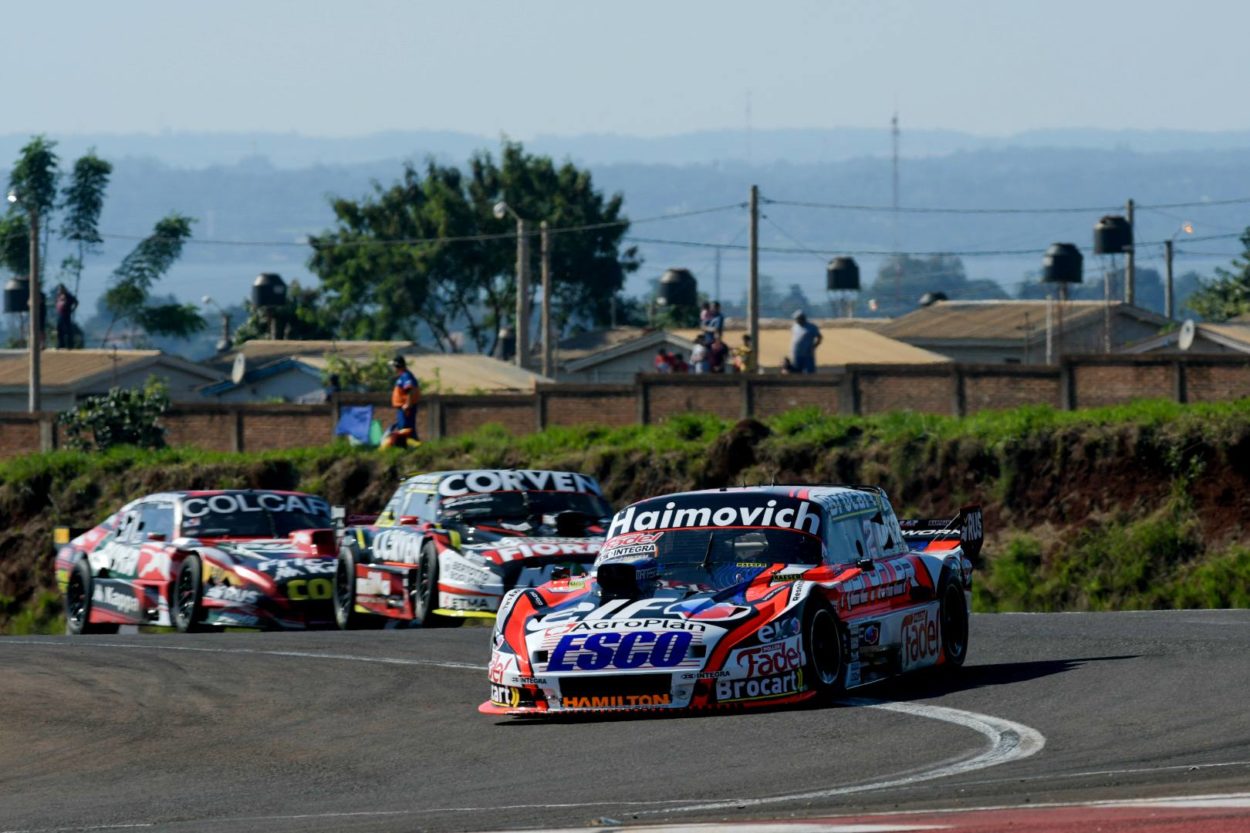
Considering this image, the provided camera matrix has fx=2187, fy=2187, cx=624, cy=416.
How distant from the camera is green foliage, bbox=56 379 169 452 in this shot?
44.3m

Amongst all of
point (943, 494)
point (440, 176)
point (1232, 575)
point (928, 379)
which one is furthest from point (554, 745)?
point (440, 176)

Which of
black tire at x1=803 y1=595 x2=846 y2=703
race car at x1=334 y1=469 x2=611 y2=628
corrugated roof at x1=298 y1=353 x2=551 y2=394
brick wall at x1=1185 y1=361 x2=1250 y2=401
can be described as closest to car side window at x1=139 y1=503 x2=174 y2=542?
race car at x1=334 y1=469 x2=611 y2=628

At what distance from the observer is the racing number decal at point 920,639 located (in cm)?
1381

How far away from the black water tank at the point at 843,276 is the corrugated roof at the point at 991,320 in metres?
3.34

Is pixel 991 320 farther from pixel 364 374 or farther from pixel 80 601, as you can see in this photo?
pixel 80 601

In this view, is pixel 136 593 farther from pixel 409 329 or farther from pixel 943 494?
pixel 409 329

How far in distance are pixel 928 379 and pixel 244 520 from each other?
1371 cm

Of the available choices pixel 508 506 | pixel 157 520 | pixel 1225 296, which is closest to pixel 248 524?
pixel 157 520

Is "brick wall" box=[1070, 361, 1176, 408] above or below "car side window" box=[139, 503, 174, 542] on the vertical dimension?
above

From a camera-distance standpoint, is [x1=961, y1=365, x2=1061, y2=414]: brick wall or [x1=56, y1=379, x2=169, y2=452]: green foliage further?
[x1=56, y1=379, x2=169, y2=452]: green foliage

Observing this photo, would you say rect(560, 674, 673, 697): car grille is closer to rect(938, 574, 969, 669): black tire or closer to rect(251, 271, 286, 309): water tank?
rect(938, 574, 969, 669): black tire

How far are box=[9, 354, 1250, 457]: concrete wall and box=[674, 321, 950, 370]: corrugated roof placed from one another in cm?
2456

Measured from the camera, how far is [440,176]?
351 ft

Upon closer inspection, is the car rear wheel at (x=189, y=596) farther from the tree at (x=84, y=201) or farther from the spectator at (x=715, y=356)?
the tree at (x=84, y=201)
